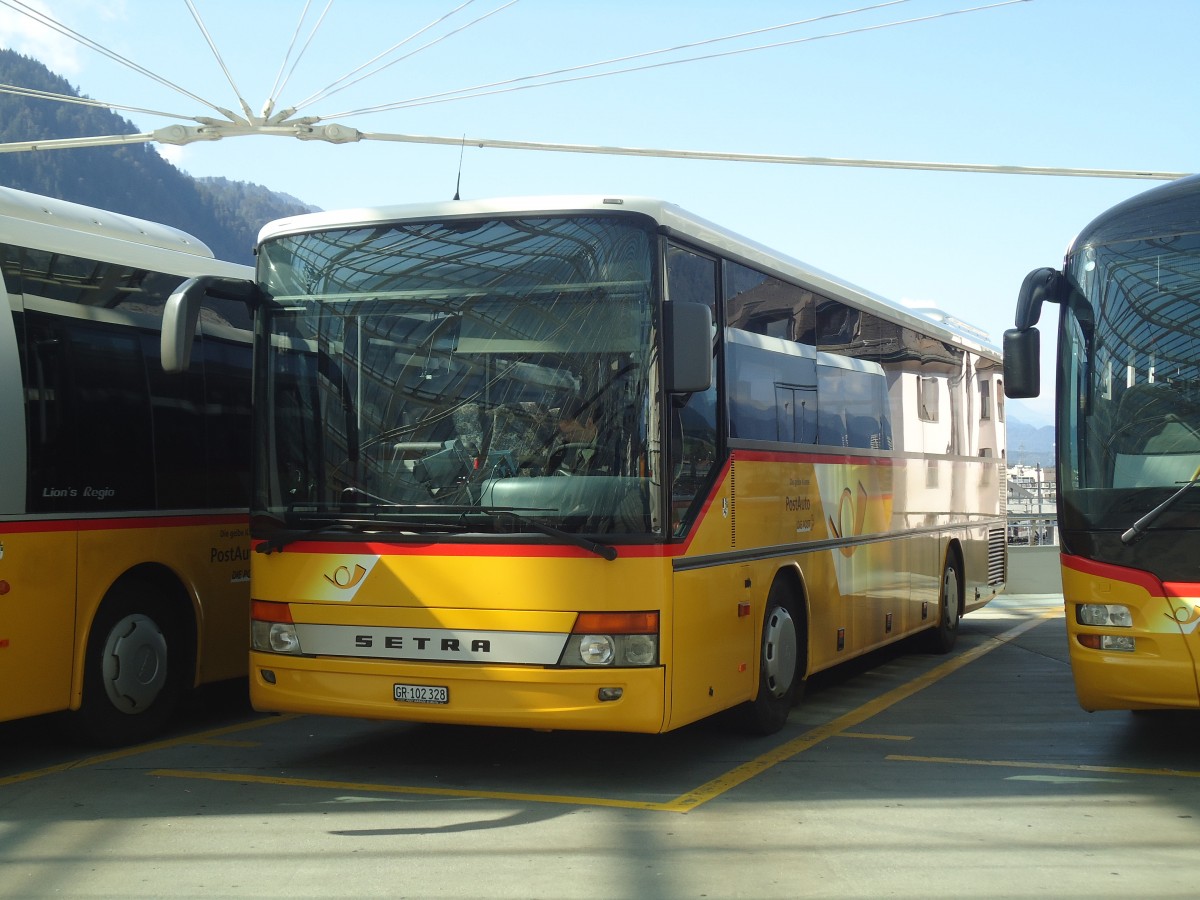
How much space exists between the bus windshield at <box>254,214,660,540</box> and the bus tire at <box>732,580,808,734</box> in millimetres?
2090

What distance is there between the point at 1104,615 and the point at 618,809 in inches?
119

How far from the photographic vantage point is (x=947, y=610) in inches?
581

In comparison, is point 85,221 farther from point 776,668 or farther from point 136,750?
point 776,668

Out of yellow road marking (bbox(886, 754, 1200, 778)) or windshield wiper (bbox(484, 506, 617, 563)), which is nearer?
windshield wiper (bbox(484, 506, 617, 563))

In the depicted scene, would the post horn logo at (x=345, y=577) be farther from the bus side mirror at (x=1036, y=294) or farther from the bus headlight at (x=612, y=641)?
the bus side mirror at (x=1036, y=294)

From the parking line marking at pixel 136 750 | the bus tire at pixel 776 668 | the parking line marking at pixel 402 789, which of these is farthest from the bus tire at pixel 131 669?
the bus tire at pixel 776 668

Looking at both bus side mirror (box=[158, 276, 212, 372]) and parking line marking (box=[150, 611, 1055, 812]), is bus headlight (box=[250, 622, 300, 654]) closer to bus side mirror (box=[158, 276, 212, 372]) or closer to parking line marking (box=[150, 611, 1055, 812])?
parking line marking (box=[150, 611, 1055, 812])

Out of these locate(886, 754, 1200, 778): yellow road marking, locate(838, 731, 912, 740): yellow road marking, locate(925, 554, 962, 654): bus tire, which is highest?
locate(925, 554, 962, 654): bus tire

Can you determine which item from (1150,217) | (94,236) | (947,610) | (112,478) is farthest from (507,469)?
(947,610)

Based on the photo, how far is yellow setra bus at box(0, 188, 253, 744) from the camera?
27.0 ft

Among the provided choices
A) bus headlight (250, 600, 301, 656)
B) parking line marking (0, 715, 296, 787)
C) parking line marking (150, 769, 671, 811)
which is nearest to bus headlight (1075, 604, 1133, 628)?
parking line marking (150, 769, 671, 811)

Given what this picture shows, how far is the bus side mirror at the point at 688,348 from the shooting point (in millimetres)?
7508

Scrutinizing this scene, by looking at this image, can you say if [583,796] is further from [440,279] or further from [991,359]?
[991,359]

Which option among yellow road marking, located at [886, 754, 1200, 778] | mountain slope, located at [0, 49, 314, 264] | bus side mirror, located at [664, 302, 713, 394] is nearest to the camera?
bus side mirror, located at [664, 302, 713, 394]
